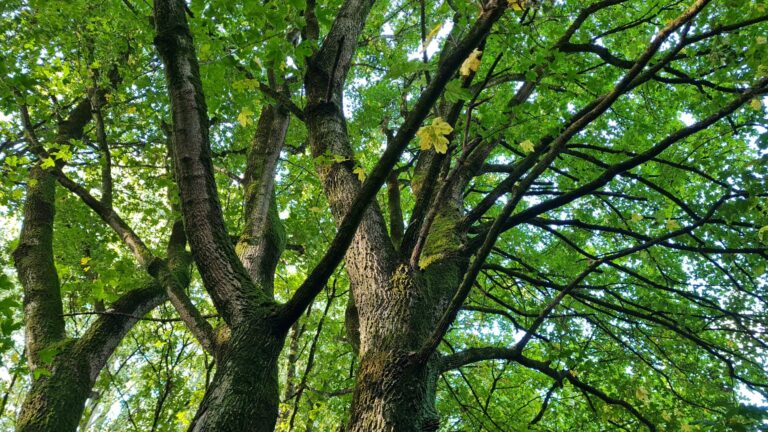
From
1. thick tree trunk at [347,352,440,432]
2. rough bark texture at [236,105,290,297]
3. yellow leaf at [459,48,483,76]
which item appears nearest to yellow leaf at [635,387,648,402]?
thick tree trunk at [347,352,440,432]

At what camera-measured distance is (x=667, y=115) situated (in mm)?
6379

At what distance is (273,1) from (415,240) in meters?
2.05

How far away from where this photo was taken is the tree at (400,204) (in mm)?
2174

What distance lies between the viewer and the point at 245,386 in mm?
2070

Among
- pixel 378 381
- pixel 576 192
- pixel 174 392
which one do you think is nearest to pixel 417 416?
pixel 378 381

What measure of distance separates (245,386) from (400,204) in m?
2.52

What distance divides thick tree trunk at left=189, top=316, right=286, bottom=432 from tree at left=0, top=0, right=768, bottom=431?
0.04 ft

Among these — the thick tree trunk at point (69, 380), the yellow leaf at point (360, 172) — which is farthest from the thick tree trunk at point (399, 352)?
the thick tree trunk at point (69, 380)

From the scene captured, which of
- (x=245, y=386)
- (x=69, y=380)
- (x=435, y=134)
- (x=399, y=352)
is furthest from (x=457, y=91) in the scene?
(x=69, y=380)

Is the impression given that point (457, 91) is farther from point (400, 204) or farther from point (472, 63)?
point (400, 204)

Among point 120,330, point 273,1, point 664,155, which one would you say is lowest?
point 120,330

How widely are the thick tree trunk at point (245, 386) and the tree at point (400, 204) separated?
11mm

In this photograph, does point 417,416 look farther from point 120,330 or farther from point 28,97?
point 28,97

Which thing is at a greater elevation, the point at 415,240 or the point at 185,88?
the point at 185,88
